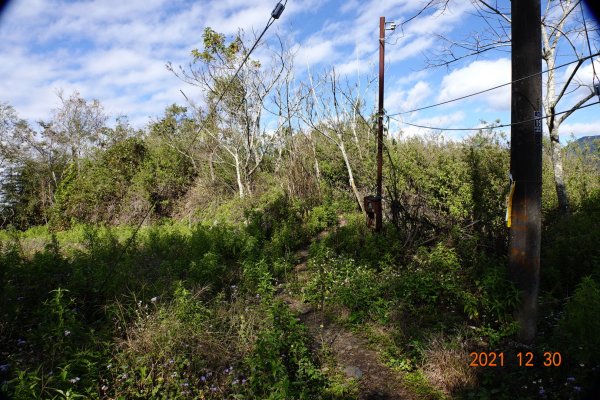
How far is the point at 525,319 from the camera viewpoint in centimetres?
344

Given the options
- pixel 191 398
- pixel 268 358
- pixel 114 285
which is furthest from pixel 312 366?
pixel 114 285

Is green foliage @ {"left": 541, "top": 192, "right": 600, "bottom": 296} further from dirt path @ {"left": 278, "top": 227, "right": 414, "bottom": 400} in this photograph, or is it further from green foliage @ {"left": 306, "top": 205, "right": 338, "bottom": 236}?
green foliage @ {"left": 306, "top": 205, "right": 338, "bottom": 236}

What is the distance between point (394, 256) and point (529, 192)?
9.49 feet

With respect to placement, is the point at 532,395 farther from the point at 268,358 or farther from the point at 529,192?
the point at 268,358

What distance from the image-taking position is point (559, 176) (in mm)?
6816

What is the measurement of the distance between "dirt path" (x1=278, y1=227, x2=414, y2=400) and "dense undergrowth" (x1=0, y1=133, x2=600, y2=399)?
12cm

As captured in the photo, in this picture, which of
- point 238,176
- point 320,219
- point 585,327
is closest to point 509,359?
point 585,327

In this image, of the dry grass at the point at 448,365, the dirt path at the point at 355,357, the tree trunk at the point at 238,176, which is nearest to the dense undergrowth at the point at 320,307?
the dry grass at the point at 448,365

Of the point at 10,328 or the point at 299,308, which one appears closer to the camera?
the point at 10,328

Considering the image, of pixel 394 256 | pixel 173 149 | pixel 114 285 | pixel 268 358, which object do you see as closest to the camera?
pixel 268 358

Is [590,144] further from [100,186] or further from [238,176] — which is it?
[100,186]

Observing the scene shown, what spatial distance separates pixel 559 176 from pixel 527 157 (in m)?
4.48

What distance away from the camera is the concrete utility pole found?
134 inches

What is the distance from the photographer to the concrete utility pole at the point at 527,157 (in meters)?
3.40
